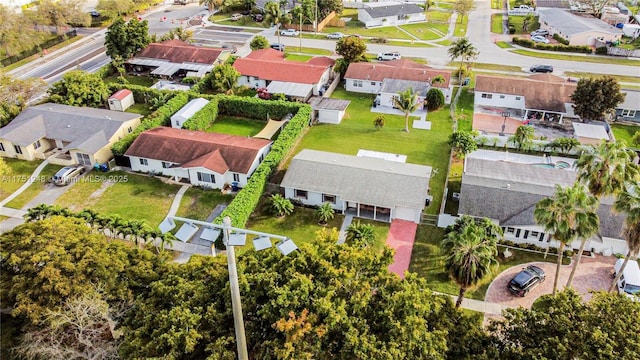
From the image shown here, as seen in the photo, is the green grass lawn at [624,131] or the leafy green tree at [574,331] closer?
the leafy green tree at [574,331]

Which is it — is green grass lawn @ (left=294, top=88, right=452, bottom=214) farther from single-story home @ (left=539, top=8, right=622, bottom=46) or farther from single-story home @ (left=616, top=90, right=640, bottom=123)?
single-story home @ (left=539, top=8, right=622, bottom=46)

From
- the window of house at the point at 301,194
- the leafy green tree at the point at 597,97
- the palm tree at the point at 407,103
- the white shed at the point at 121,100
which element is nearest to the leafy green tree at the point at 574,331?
the window of house at the point at 301,194

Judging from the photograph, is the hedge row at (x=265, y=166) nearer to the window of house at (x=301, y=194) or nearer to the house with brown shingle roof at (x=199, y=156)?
the house with brown shingle roof at (x=199, y=156)

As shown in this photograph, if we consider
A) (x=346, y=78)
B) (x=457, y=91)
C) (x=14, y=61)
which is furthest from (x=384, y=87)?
(x=14, y=61)

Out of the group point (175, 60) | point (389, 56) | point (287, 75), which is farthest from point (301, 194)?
point (389, 56)

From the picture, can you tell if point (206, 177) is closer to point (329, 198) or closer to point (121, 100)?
point (329, 198)

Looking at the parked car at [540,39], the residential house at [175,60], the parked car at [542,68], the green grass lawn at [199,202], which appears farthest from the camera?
the parked car at [540,39]

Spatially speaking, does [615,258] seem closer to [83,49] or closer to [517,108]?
[517,108]
